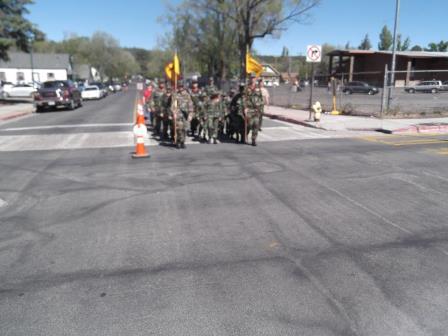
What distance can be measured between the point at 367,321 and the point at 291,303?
23.9 inches

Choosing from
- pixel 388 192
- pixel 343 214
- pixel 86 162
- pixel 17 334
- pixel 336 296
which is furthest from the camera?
pixel 86 162

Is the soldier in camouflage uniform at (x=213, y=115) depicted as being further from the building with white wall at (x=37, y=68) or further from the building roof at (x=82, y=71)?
the building roof at (x=82, y=71)

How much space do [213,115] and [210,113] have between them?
0.10 m

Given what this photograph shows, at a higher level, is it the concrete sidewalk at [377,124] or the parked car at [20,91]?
the parked car at [20,91]

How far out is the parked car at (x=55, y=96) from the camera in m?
25.7

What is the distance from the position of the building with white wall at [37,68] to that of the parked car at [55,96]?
6303cm

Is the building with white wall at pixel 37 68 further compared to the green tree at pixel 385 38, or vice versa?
the green tree at pixel 385 38

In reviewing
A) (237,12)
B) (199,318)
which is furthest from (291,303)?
(237,12)

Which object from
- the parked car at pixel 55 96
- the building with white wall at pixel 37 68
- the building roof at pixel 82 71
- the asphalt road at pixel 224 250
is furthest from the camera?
the building roof at pixel 82 71

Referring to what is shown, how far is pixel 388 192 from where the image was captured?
683 centimetres

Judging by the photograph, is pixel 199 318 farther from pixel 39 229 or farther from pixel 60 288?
pixel 39 229

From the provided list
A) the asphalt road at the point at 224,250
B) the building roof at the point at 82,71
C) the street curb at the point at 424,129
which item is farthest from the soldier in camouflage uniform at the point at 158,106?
the building roof at the point at 82,71

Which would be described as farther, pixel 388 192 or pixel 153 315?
pixel 388 192

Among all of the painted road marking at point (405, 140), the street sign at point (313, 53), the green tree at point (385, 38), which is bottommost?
the painted road marking at point (405, 140)
